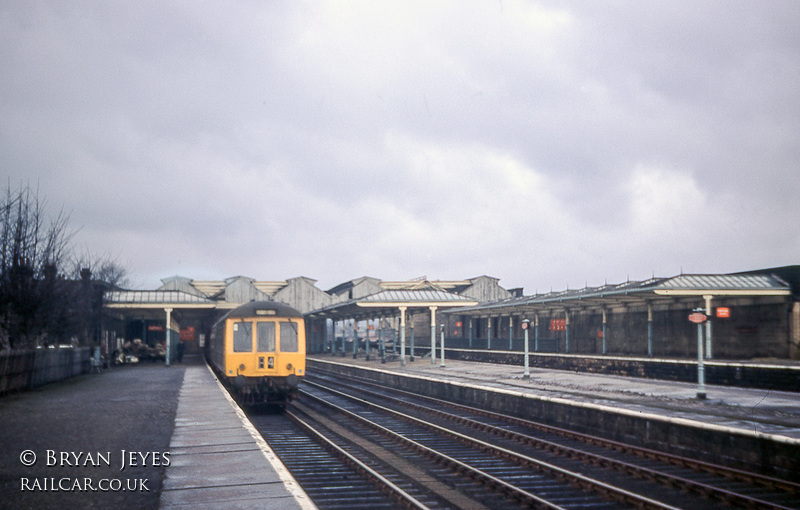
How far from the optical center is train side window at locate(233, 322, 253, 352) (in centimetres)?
1867

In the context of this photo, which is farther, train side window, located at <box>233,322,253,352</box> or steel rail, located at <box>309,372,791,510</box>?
train side window, located at <box>233,322,253,352</box>

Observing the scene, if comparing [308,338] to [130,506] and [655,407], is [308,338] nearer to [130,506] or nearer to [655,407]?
[655,407]

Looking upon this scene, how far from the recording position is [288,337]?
752 inches

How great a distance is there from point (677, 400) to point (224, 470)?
11.6 m

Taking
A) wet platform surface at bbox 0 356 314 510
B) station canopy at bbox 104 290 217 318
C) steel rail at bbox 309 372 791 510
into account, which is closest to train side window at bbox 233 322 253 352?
wet platform surface at bbox 0 356 314 510

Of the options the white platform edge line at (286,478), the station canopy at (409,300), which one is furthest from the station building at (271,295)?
the white platform edge line at (286,478)

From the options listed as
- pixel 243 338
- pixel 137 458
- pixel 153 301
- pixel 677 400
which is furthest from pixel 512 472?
pixel 153 301

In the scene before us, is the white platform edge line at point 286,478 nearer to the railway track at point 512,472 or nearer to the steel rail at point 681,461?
the railway track at point 512,472

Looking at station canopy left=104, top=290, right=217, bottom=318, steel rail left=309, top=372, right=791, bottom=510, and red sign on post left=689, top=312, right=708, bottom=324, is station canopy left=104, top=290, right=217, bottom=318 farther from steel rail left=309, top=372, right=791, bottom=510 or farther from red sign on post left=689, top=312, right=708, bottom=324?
red sign on post left=689, top=312, right=708, bottom=324

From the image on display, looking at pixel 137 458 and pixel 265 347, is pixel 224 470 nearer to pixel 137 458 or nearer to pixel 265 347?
pixel 137 458

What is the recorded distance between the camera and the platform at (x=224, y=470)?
24.3 feet

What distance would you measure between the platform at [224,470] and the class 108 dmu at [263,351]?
3.69 m

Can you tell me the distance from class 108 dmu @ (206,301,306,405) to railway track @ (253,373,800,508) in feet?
10.6

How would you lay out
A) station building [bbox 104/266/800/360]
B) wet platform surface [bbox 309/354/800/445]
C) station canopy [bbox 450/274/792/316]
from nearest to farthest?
1. wet platform surface [bbox 309/354/800/445]
2. station canopy [bbox 450/274/792/316]
3. station building [bbox 104/266/800/360]
